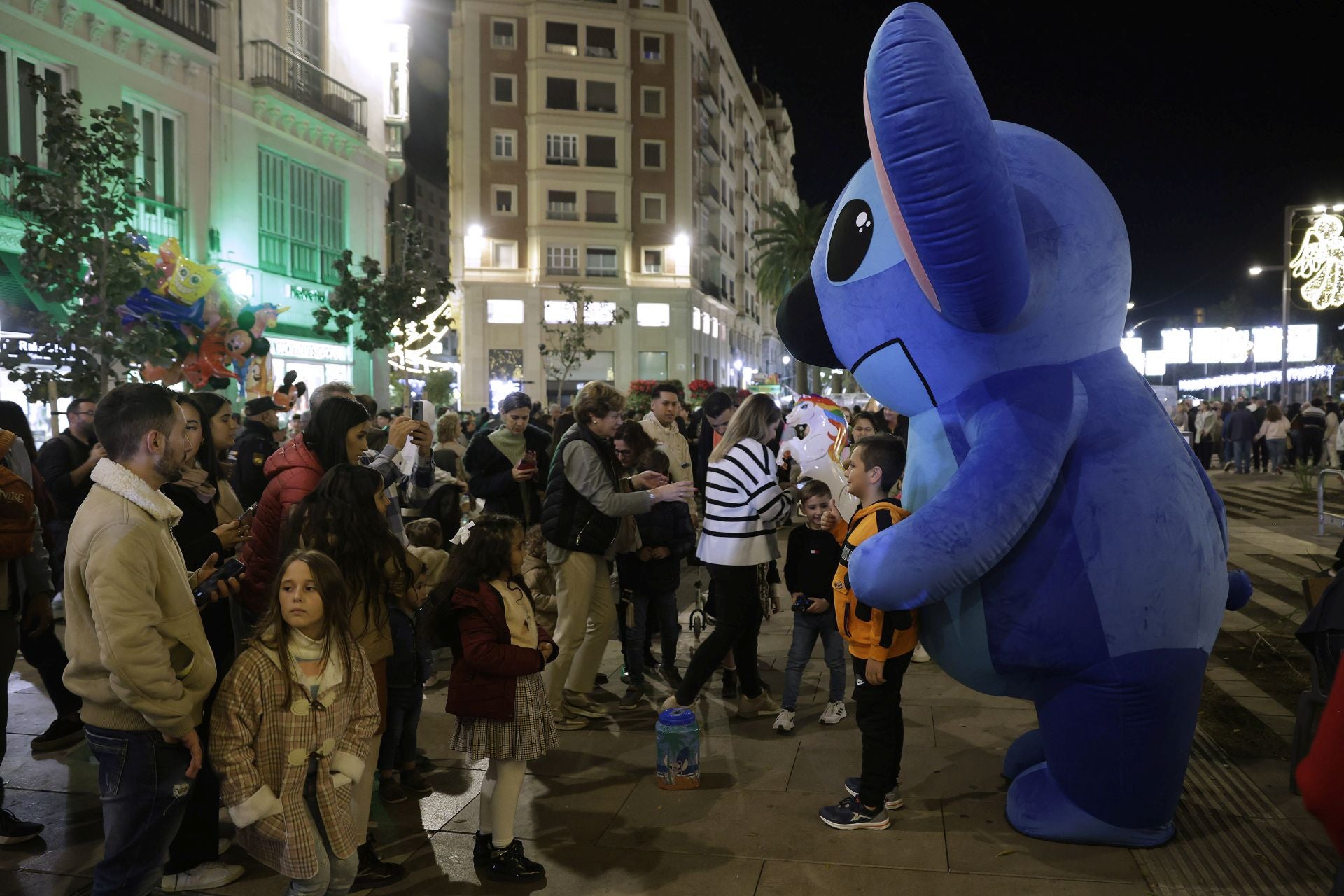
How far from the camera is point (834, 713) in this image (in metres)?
5.38

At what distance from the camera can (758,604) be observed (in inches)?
215

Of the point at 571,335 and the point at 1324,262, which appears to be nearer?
the point at 1324,262

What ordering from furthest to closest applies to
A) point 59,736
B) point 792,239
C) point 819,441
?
point 792,239 → point 819,441 → point 59,736

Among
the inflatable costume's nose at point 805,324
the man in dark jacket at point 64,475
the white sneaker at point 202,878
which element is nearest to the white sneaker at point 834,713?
the inflatable costume's nose at point 805,324

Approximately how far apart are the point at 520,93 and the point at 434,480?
37427 mm

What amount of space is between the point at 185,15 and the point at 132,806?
1726 cm

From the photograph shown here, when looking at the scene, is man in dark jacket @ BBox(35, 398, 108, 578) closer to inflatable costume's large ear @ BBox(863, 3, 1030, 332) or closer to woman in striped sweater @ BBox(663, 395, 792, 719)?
woman in striped sweater @ BBox(663, 395, 792, 719)

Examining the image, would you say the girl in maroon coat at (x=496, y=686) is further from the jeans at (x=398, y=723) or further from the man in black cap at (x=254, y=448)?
the man in black cap at (x=254, y=448)

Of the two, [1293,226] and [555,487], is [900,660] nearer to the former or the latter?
[555,487]

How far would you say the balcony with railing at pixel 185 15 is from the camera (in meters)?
15.1

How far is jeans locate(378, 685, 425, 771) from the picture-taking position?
4.36 metres

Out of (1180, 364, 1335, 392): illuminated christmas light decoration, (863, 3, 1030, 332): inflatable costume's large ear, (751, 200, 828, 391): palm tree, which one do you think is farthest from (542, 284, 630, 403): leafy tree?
(863, 3, 1030, 332): inflatable costume's large ear

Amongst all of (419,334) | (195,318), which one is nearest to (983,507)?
(195,318)

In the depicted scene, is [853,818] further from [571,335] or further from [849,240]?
[571,335]
